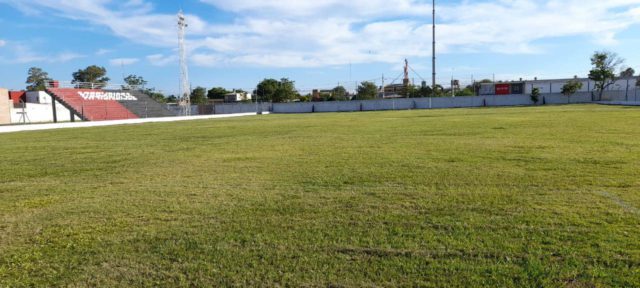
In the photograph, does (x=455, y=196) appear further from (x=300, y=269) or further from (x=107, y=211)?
(x=107, y=211)

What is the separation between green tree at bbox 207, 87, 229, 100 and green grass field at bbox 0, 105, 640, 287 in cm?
9362

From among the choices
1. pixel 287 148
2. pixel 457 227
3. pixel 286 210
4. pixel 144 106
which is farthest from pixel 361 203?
pixel 144 106

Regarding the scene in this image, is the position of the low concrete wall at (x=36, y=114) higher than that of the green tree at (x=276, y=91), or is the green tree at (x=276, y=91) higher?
the green tree at (x=276, y=91)

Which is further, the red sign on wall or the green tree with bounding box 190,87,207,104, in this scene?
the green tree with bounding box 190,87,207,104

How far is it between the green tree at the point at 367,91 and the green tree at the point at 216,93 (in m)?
34.3

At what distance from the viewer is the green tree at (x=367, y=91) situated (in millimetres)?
80562

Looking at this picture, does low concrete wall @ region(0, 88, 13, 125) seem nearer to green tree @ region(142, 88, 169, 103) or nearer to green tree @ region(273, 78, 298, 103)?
green tree @ region(142, 88, 169, 103)

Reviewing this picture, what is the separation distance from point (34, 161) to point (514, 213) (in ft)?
31.1

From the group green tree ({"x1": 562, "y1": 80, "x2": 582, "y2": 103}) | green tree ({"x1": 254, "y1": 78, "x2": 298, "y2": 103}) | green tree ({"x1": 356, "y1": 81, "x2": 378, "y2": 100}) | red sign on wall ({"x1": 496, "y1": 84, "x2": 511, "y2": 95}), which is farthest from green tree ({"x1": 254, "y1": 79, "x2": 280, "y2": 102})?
green tree ({"x1": 562, "y1": 80, "x2": 582, "y2": 103})

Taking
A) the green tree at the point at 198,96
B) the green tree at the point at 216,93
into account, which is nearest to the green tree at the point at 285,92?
the green tree at the point at 198,96

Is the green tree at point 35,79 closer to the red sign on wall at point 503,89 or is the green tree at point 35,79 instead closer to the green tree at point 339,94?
the green tree at point 339,94

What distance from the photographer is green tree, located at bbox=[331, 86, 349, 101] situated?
79.4 meters

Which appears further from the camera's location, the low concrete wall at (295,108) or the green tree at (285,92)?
the green tree at (285,92)

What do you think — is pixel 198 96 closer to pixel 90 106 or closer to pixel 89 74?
pixel 89 74
